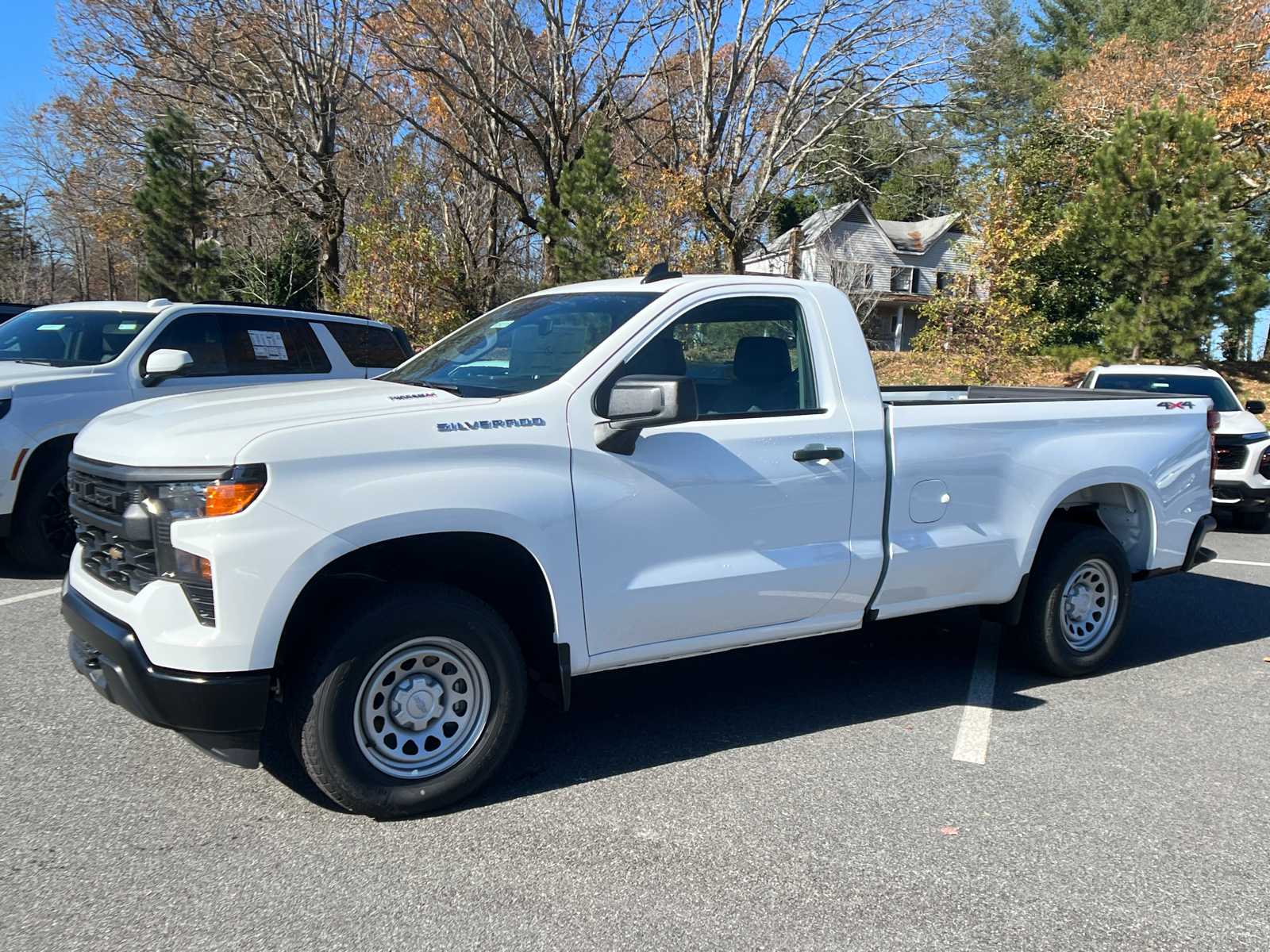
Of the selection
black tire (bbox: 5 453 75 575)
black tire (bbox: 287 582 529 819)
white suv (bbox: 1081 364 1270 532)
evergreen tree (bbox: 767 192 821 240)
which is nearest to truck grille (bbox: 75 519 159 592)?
black tire (bbox: 287 582 529 819)

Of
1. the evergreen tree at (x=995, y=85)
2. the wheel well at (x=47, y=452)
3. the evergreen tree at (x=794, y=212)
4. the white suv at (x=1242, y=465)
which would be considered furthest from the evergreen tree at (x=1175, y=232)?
the evergreen tree at (x=794, y=212)

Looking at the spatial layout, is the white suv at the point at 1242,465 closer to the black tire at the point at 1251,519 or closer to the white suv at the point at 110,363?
the black tire at the point at 1251,519

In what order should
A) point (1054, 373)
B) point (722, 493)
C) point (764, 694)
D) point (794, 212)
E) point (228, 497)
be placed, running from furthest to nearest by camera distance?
1. point (794, 212)
2. point (1054, 373)
3. point (764, 694)
4. point (722, 493)
5. point (228, 497)

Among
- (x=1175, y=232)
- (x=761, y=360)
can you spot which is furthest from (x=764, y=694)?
(x=1175, y=232)

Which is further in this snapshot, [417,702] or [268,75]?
[268,75]

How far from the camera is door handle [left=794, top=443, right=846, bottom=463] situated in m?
4.39

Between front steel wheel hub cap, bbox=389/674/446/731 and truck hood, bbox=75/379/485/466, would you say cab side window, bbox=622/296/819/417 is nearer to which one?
truck hood, bbox=75/379/485/466

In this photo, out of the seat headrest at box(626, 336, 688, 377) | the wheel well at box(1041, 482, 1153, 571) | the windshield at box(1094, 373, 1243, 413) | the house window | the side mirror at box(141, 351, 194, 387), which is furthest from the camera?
the house window

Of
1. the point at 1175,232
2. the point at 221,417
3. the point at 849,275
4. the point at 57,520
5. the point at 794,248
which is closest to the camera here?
the point at 221,417

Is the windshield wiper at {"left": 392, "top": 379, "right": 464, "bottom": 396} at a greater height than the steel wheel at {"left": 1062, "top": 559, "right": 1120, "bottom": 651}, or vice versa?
the windshield wiper at {"left": 392, "top": 379, "right": 464, "bottom": 396}

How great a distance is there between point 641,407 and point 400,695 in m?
1.37

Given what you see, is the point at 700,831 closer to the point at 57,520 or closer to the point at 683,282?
the point at 683,282

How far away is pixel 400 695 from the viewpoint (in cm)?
373

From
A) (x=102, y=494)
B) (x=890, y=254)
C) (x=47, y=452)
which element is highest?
(x=890, y=254)
